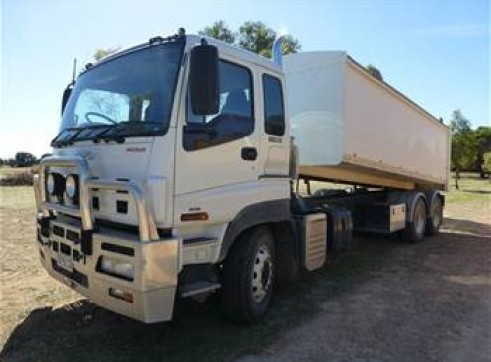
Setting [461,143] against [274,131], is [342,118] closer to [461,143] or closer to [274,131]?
[274,131]

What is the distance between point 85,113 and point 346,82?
413 cm

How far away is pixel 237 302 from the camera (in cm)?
540

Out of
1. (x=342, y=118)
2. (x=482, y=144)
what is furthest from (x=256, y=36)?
(x=482, y=144)

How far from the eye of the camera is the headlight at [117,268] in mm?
4367

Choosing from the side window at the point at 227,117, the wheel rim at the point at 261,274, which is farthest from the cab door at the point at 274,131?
the wheel rim at the point at 261,274

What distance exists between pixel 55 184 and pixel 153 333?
175 cm

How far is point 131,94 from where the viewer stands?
496 cm

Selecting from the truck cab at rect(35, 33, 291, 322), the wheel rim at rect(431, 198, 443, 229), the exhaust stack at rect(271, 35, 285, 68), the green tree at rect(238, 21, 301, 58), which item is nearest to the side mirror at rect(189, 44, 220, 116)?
the truck cab at rect(35, 33, 291, 322)

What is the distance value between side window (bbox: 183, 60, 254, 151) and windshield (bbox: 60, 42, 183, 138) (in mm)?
270

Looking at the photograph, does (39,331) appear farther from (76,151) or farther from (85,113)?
(85,113)

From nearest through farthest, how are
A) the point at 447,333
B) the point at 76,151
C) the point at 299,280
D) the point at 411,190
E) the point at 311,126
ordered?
1. the point at 76,151
2. the point at 447,333
3. the point at 299,280
4. the point at 311,126
5. the point at 411,190

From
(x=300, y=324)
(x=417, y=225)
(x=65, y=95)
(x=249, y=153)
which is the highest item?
(x=65, y=95)

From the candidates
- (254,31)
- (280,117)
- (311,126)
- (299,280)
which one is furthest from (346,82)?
(254,31)

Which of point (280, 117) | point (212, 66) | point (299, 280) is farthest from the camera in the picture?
point (299, 280)
